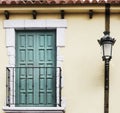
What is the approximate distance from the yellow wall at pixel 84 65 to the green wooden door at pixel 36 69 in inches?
12.6

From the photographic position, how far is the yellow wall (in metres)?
11.5

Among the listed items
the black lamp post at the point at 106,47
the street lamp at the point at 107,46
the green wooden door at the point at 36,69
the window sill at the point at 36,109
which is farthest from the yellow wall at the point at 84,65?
the street lamp at the point at 107,46

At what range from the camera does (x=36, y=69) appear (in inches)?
464

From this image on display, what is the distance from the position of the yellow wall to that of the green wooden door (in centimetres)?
32

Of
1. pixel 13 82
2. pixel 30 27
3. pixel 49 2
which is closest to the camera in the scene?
pixel 49 2

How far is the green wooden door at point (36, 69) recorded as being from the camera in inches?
462

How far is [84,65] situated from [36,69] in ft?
3.74

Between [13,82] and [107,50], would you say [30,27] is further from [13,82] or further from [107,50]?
[107,50]

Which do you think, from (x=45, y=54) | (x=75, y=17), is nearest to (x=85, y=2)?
(x=75, y=17)

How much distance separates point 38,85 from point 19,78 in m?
0.49

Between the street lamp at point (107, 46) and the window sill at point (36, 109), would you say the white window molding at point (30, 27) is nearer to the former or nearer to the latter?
the window sill at point (36, 109)

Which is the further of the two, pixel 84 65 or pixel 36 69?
pixel 36 69

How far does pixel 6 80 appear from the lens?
1163 centimetres

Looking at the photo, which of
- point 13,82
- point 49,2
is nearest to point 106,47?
point 49,2
